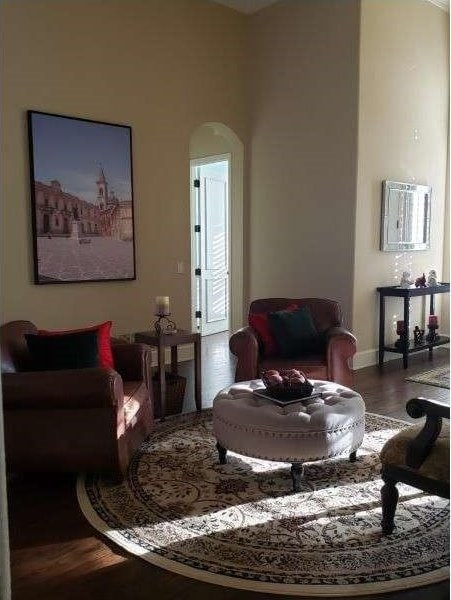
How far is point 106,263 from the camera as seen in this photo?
202 inches

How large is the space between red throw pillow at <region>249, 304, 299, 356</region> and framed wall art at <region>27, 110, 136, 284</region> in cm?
166

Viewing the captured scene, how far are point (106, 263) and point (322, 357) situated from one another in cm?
233

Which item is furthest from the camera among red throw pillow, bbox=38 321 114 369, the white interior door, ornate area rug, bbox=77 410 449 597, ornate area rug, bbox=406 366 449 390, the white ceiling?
the white interior door

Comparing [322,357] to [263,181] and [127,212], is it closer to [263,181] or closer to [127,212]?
[127,212]

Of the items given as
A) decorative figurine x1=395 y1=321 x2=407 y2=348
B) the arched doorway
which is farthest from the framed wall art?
decorative figurine x1=395 y1=321 x2=407 y2=348

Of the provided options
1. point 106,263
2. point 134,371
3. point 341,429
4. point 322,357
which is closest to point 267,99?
point 106,263

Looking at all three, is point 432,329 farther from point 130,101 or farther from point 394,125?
point 130,101

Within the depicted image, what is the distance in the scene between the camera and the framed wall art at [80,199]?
4.64 meters

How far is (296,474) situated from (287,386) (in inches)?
17.9

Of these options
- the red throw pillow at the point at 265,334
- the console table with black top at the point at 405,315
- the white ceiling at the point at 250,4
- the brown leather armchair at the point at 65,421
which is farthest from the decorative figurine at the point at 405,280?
the brown leather armchair at the point at 65,421

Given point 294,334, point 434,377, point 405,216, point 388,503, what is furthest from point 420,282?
point 388,503

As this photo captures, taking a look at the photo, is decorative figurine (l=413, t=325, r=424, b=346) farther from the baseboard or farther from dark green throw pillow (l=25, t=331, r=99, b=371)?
dark green throw pillow (l=25, t=331, r=99, b=371)

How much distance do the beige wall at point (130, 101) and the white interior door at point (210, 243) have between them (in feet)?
4.22

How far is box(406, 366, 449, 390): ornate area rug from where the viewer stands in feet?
16.1
